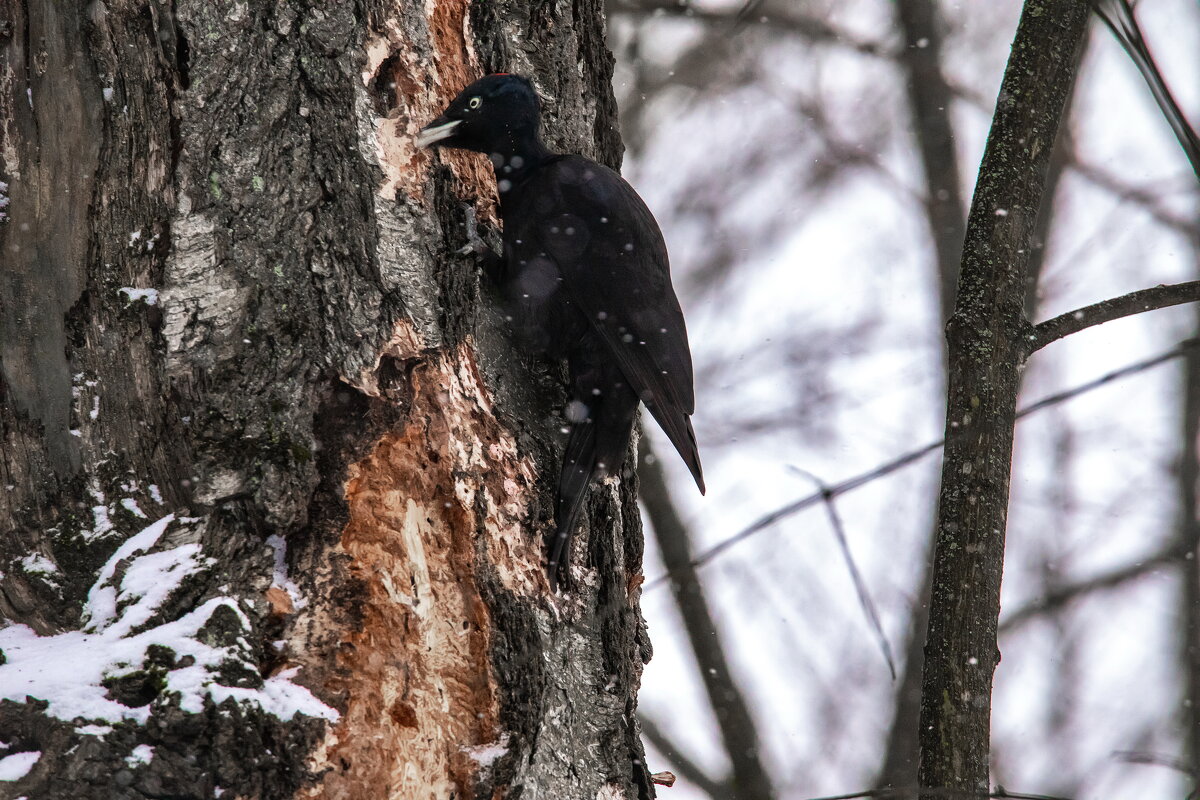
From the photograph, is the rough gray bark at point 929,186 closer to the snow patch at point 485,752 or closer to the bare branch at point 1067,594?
the bare branch at point 1067,594

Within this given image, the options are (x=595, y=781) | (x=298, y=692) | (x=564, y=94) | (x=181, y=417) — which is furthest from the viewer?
(x=564, y=94)

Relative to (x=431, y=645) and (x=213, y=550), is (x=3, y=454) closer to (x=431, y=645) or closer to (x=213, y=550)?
(x=213, y=550)

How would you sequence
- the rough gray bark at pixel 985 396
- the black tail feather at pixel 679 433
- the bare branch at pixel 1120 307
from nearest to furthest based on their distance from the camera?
the rough gray bark at pixel 985 396 → the bare branch at pixel 1120 307 → the black tail feather at pixel 679 433

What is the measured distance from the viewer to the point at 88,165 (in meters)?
1.67

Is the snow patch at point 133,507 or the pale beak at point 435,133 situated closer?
the snow patch at point 133,507

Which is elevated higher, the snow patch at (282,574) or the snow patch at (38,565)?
the snow patch at (282,574)

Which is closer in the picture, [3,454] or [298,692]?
[298,692]

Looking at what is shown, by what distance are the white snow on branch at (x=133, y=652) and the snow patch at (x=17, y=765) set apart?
0.19 feet

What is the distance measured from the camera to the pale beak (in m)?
1.87

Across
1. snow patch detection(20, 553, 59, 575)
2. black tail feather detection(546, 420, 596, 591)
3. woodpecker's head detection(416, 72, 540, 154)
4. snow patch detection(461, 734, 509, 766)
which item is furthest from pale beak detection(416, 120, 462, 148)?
snow patch detection(461, 734, 509, 766)

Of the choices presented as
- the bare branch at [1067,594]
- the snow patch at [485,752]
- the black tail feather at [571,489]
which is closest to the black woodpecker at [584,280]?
A: the black tail feather at [571,489]

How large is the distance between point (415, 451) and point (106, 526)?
518 mm

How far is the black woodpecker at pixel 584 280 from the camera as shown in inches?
80.4

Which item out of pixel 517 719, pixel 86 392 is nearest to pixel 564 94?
pixel 86 392
